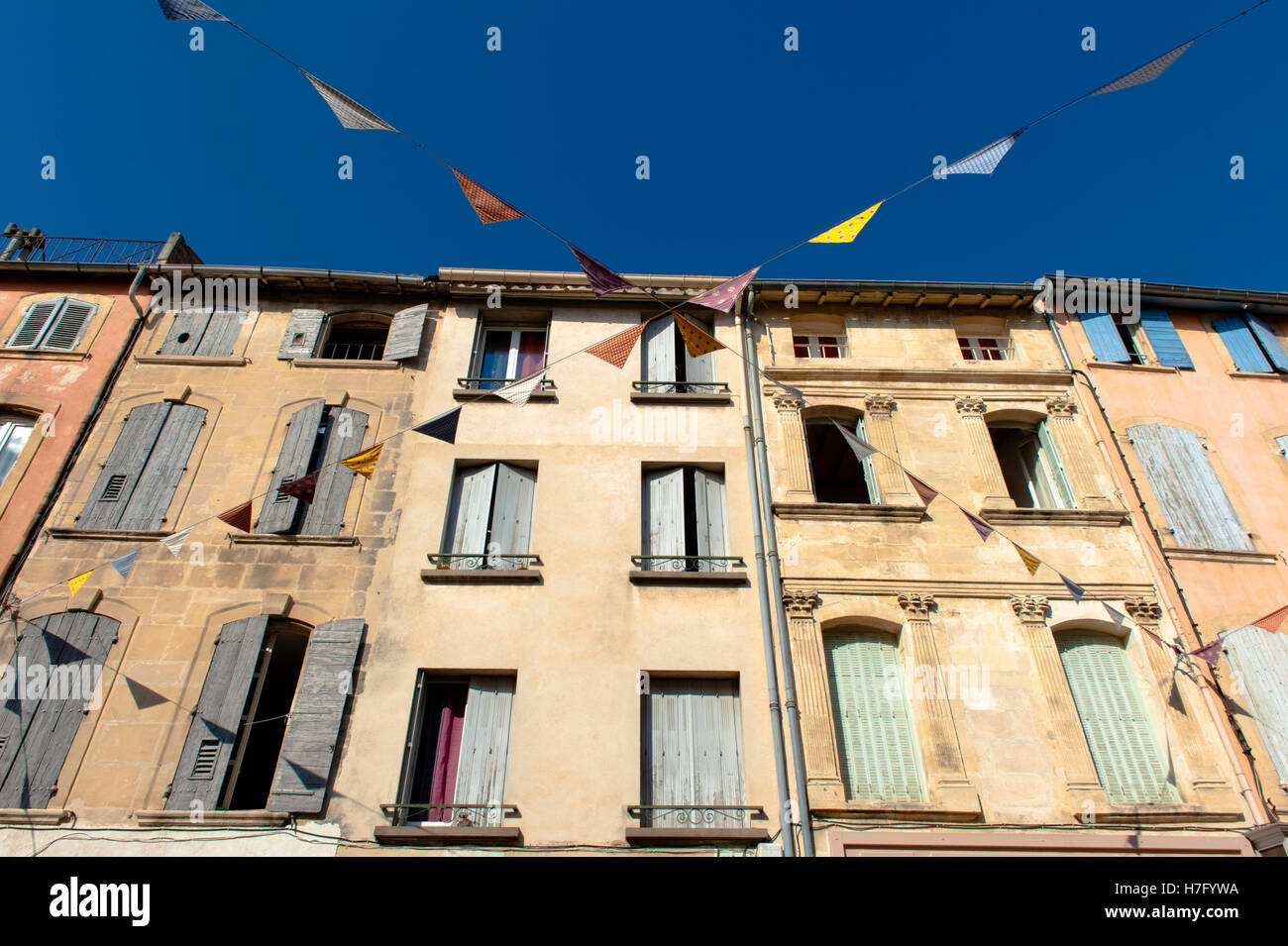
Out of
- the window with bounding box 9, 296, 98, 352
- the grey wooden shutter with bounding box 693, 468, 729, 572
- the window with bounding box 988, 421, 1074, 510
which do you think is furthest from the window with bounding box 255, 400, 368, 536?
the window with bounding box 988, 421, 1074, 510

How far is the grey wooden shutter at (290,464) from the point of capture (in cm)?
1191

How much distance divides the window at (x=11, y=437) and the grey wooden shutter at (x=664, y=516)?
9.35 metres

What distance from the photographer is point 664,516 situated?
12.4 m

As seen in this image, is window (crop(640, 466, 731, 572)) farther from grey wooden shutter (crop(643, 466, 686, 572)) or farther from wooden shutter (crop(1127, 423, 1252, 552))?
wooden shutter (crop(1127, 423, 1252, 552))

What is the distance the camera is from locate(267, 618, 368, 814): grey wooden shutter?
378 inches

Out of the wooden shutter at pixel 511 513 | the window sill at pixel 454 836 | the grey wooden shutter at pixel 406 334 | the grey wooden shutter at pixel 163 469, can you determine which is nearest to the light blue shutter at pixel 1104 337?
the wooden shutter at pixel 511 513

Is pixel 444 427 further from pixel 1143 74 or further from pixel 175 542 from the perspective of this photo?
pixel 1143 74

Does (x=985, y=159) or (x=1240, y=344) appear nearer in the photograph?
(x=985, y=159)

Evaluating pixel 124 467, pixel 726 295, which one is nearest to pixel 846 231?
pixel 726 295

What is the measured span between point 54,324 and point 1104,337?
18100 mm

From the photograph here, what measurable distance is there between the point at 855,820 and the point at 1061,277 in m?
10.7

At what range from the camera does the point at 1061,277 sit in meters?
15.3
